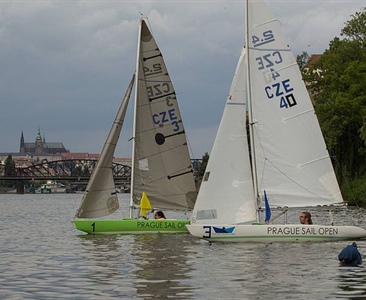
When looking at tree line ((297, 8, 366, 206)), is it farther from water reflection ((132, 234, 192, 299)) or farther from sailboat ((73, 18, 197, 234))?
water reflection ((132, 234, 192, 299))

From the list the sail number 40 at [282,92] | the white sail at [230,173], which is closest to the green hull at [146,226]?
the white sail at [230,173]

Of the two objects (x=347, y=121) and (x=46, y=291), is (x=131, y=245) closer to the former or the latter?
(x=46, y=291)

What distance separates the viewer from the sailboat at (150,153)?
139 feet

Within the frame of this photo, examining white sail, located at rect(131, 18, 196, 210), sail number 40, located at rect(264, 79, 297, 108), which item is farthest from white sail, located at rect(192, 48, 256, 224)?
white sail, located at rect(131, 18, 196, 210)

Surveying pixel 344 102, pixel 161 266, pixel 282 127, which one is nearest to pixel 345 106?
pixel 344 102

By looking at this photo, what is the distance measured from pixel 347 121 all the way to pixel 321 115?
375cm

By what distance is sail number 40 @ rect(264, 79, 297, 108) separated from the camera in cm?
3509

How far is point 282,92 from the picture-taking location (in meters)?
35.1

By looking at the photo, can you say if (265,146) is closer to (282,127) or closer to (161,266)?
(282,127)

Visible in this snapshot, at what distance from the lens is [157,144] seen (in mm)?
43156

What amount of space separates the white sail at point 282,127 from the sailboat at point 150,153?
8354 mm

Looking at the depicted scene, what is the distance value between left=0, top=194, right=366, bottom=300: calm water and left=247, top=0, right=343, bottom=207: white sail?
2070mm

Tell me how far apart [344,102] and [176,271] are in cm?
5800

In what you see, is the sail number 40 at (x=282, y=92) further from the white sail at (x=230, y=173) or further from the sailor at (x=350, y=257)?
the sailor at (x=350, y=257)
